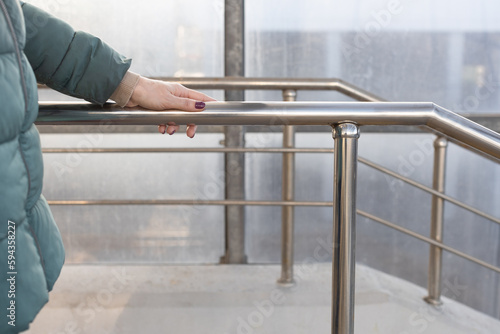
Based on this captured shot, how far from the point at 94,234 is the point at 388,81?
167cm

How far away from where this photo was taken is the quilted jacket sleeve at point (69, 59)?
59 centimetres

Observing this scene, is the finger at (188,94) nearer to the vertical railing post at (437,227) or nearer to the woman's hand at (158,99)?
the woman's hand at (158,99)

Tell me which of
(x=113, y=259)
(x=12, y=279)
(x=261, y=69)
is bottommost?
(x=113, y=259)

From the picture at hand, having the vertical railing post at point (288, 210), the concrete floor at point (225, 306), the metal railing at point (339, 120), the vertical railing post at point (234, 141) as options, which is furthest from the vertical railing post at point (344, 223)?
the vertical railing post at point (234, 141)

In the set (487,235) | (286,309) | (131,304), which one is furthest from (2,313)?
(487,235)

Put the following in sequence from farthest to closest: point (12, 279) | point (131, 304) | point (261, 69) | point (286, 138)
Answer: point (261, 69), point (286, 138), point (131, 304), point (12, 279)

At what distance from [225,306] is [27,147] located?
3.23 ft

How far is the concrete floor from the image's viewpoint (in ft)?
4.20

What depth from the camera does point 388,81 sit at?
2.37 meters

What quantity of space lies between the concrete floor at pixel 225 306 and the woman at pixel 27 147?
2.61 feet

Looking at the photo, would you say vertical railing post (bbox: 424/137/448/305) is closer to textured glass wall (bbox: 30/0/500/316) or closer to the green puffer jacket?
textured glass wall (bbox: 30/0/500/316)

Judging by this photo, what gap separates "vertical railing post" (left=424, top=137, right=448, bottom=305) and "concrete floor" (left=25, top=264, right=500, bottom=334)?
5 centimetres

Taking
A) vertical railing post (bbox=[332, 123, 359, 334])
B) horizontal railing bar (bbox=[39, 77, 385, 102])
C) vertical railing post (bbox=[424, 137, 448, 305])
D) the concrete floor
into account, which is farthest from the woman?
vertical railing post (bbox=[424, 137, 448, 305])

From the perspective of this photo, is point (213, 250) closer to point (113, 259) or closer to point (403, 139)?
point (113, 259)
